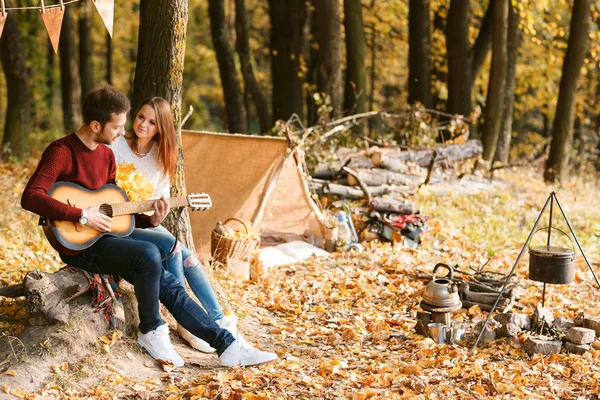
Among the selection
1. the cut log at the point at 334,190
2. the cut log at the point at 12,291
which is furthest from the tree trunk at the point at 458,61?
the cut log at the point at 12,291

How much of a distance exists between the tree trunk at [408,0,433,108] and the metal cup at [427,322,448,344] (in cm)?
819

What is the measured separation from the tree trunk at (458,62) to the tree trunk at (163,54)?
25.1ft

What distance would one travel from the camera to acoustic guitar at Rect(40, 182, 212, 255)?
4.06 m

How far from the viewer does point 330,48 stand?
11.0m

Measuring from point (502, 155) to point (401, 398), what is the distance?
9.76 metres

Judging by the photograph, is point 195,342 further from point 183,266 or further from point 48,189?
point 48,189

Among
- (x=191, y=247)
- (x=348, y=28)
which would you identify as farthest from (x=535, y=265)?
(x=348, y=28)

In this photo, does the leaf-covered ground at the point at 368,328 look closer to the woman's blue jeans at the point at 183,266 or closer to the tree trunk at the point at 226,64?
the woman's blue jeans at the point at 183,266

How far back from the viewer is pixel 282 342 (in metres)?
5.00

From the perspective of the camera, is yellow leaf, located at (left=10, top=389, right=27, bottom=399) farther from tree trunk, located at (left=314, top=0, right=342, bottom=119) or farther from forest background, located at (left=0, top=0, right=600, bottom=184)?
tree trunk, located at (left=314, top=0, right=342, bottom=119)

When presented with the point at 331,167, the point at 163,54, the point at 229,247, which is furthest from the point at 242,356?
the point at 331,167

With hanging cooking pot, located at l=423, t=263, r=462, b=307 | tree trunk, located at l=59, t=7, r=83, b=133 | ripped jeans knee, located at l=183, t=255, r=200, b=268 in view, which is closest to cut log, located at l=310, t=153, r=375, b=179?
hanging cooking pot, located at l=423, t=263, r=462, b=307

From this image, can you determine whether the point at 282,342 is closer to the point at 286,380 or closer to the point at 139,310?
the point at 286,380

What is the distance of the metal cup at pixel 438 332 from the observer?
4961 mm
